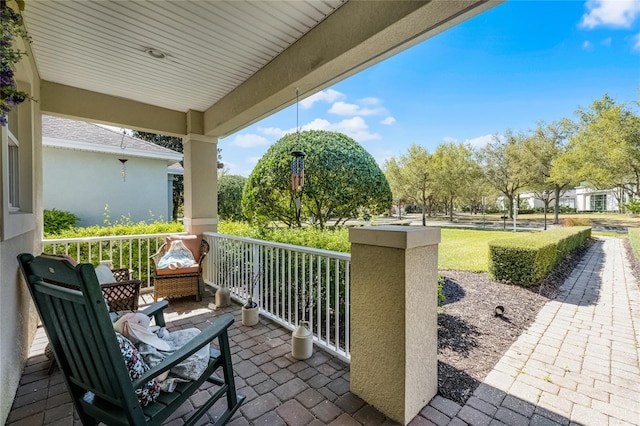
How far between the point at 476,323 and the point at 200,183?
16.1 feet

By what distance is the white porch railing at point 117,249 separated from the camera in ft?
13.6

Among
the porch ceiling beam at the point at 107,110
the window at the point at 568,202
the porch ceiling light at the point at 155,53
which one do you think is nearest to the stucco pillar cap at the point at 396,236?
the porch ceiling light at the point at 155,53

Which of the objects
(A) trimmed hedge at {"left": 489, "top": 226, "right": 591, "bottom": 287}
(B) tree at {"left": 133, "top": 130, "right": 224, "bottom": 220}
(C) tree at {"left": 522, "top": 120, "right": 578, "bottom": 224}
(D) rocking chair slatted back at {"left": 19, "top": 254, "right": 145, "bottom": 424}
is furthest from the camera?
(C) tree at {"left": 522, "top": 120, "right": 578, "bottom": 224}

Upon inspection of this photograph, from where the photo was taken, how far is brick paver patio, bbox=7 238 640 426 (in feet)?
6.17

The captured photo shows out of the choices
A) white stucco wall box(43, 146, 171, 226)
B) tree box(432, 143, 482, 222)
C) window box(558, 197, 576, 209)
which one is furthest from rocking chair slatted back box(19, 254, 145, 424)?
window box(558, 197, 576, 209)

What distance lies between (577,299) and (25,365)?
288 inches

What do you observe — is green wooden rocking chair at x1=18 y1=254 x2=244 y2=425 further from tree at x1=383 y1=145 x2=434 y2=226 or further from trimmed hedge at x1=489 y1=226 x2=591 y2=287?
tree at x1=383 y1=145 x2=434 y2=226

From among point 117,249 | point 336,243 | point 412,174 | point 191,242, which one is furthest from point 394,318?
point 412,174

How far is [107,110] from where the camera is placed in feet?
14.1

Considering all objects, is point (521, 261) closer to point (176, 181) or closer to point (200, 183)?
point (200, 183)

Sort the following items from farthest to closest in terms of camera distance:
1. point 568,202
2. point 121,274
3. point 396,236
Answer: point 568,202 < point 121,274 < point 396,236

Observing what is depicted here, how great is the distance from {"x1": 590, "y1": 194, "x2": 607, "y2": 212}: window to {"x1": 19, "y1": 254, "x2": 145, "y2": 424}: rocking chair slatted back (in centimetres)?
3852

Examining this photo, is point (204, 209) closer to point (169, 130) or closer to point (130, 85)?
point (169, 130)

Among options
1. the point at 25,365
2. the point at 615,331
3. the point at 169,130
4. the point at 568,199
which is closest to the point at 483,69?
the point at 615,331
